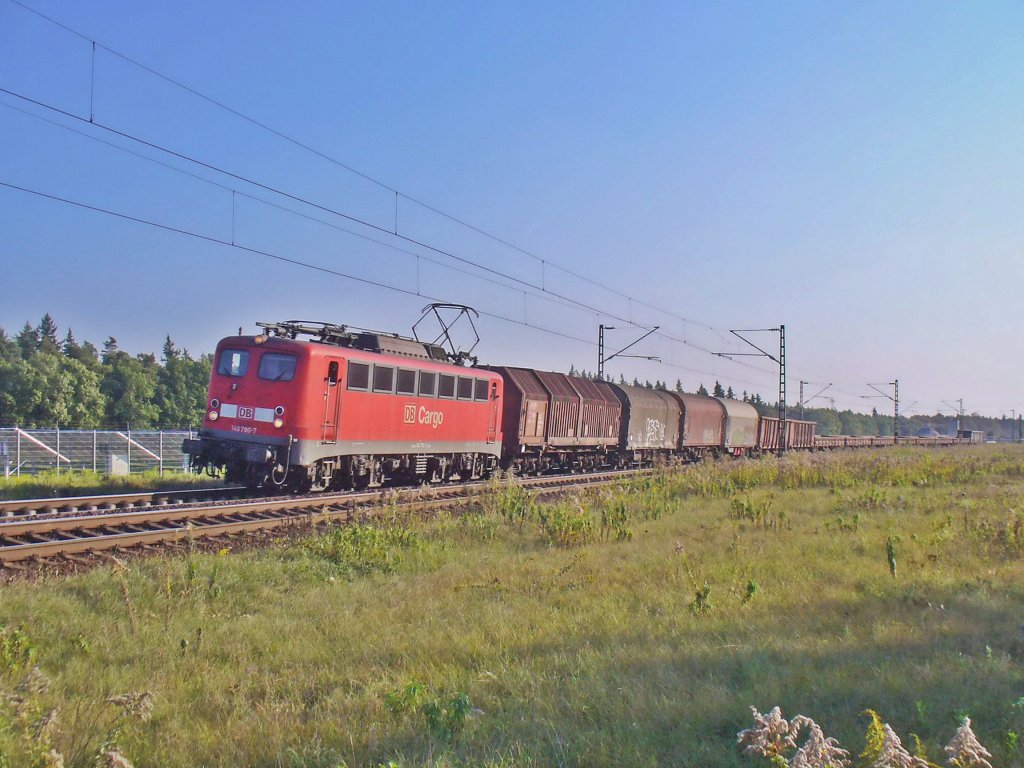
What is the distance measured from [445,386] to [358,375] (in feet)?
12.0

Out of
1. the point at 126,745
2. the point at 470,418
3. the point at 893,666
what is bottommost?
the point at 126,745

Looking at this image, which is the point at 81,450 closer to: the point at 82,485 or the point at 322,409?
the point at 82,485

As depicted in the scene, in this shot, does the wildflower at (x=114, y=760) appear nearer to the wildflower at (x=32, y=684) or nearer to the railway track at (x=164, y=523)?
the wildflower at (x=32, y=684)

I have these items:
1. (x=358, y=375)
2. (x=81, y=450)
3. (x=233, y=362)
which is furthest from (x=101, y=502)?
(x=81, y=450)

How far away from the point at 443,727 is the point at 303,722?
98 cm

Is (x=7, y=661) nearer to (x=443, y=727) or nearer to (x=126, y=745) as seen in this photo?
(x=126, y=745)

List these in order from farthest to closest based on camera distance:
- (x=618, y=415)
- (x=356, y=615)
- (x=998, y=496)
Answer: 1. (x=618, y=415)
2. (x=998, y=496)
3. (x=356, y=615)

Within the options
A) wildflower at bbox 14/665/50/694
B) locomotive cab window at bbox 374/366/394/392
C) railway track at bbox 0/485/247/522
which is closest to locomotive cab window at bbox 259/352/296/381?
locomotive cab window at bbox 374/366/394/392

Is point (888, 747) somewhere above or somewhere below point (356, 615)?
above

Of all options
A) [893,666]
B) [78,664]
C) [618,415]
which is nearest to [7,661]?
[78,664]

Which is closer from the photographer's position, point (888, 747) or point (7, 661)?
point (888, 747)

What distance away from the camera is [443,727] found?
451cm

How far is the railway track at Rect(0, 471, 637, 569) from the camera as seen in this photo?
32.5ft

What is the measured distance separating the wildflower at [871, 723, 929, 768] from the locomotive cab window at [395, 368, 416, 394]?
15131 mm
